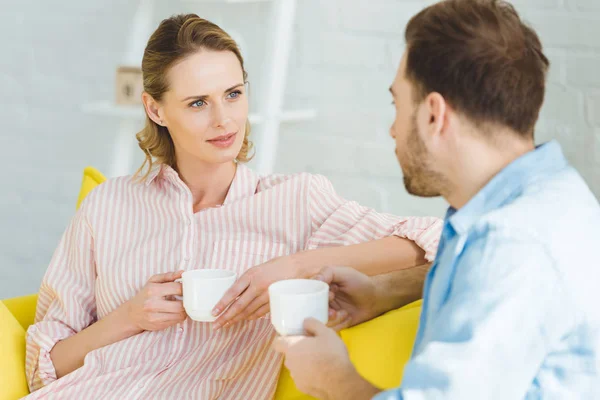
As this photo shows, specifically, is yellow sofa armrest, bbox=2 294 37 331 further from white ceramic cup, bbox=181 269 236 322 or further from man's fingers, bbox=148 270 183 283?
white ceramic cup, bbox=181 269 236 322

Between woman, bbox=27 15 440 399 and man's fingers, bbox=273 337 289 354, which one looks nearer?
man's fingers, bbox=273 337 289 354

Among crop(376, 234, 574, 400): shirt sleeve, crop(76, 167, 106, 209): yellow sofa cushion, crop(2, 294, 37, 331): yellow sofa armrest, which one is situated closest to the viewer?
crop(376, 234, 574, 400): shirt sleeve

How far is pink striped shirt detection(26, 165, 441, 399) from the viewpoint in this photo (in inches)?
67.4

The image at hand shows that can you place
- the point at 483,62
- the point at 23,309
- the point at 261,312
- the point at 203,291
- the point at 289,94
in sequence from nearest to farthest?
the point at 483,62 < the point at 203,291 < the point at 261,312 < the point at 23,309 < the point at 289,94

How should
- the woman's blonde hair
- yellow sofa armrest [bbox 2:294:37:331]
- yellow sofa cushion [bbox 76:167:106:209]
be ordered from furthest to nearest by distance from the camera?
yellow sofa cushion [bbox 76:167:106:209], yellow sofa armrest [bbox 2:294:37:331], the woman's blonde hair

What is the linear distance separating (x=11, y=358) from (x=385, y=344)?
2.63 ft

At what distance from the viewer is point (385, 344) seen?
4.76 ft

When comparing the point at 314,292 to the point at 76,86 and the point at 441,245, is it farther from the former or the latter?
the point at 76,86

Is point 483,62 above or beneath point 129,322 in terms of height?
above

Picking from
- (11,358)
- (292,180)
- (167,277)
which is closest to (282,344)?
(167,277)

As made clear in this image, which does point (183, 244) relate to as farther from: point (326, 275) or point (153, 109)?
point (326, 275)

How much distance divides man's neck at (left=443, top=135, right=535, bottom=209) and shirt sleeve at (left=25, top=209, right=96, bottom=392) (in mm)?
977

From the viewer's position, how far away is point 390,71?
102 inches

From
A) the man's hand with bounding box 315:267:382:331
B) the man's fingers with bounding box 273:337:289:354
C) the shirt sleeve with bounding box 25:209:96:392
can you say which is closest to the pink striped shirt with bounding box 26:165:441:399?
the shirt sleeve with bounding box 25:209:96:392
